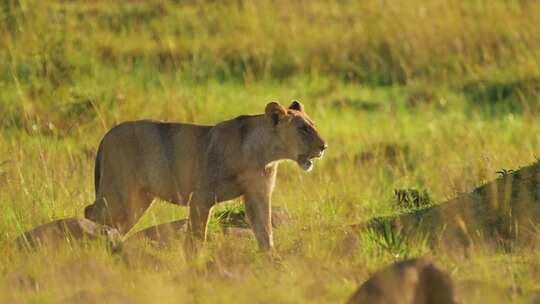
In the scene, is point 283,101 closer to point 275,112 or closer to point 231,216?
point 231,216

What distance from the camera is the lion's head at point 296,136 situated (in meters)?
7.96

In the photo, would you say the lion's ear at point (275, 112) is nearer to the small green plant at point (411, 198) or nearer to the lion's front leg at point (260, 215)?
the lion's front leg at point (260, 215)

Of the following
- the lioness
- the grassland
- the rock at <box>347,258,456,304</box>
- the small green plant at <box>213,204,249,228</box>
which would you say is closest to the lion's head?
the lioness

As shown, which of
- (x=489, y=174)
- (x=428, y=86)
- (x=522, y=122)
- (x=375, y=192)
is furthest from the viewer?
(x=428, y=86)

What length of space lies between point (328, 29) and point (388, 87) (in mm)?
1718

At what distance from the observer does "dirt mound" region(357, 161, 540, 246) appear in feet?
26.9

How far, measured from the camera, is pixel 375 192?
10.3 metres

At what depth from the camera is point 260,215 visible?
8.11 m

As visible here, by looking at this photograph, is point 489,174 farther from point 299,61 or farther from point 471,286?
point 299,61

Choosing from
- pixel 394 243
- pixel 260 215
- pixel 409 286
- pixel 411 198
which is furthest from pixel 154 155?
pixel 409 286

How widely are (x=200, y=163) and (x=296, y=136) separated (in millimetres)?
634

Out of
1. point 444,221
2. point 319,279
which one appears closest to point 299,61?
point 444,221

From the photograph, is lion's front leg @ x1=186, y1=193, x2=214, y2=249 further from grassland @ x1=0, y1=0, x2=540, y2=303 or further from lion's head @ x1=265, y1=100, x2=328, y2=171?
lion's head @ x1=265, y1=100, x2=328, y2=171

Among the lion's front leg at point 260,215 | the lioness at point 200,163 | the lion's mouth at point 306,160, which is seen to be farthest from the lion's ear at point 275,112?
the lion's front leg at point 260,215
